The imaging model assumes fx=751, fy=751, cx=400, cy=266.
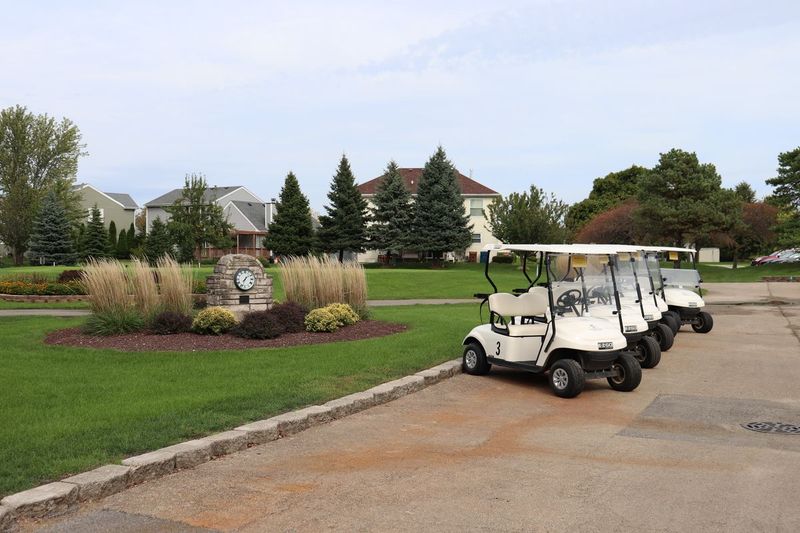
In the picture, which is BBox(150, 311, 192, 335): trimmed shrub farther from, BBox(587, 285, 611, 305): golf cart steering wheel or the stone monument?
BBox(587, 285, 611, 305): golf cart steering wheel

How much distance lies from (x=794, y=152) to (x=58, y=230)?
1960 inches

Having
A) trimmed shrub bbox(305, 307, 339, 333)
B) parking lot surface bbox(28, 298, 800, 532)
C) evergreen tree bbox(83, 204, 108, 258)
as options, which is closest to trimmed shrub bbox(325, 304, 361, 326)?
trimmed shrub bbox(305, 307, 339, 333)

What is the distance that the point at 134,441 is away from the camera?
20.2 feet

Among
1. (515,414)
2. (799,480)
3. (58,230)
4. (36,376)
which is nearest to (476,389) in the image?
(515,414)

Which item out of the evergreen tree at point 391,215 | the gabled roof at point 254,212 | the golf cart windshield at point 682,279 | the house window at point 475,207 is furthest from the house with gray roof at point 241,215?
the golf cart windshield at point 682,279

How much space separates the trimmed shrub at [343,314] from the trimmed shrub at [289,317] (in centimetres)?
59

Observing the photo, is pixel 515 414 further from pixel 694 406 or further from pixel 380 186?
pixel 380 186

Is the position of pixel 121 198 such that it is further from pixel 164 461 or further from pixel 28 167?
pixel 164 461

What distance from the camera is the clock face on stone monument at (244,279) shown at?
15.9 meters

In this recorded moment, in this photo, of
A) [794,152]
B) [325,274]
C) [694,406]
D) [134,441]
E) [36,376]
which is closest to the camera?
[134,441]

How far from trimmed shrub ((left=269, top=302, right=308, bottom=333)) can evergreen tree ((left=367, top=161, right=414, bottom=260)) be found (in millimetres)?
41620

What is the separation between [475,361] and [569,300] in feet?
5.21

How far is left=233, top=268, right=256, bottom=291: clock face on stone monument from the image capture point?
1585cm

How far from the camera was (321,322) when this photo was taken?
1428cm
